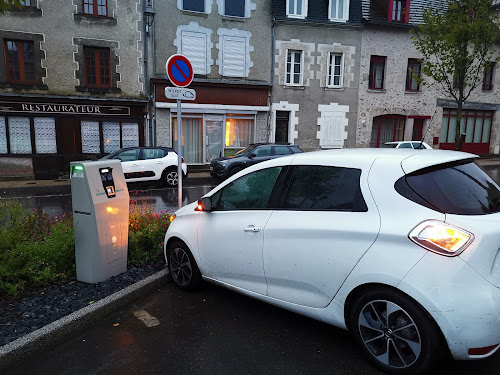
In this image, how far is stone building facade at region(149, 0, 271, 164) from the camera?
1688 cm

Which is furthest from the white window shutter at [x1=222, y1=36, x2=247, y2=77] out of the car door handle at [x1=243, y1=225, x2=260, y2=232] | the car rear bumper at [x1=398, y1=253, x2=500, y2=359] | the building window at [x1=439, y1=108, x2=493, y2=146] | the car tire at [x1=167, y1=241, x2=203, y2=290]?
the car rear bumper at [x1=398, y1=253, x2=500, y2=359]

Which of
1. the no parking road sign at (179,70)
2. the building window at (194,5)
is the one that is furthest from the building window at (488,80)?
the no parking road sign at (179,70)

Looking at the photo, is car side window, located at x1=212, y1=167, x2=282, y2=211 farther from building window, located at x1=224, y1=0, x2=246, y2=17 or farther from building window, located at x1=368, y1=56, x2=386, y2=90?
building window, located at x1=368, y1=56, x2=386, y2=90

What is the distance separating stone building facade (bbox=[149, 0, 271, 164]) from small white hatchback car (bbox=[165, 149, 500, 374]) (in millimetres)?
14579

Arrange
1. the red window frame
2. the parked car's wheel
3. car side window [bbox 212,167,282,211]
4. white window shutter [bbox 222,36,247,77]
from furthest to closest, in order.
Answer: white window shutter [bbox 222,36,247,77] → the red window frame → the parked car's wheel → car side window [bbox 212,167,282,211]

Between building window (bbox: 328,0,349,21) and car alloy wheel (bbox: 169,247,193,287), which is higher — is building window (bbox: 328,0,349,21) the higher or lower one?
the higher one

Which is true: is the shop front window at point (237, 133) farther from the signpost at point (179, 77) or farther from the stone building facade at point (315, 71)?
the signpost at point (179, 77)

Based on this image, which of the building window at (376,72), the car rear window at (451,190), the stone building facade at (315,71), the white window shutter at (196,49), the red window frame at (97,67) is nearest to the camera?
the car rear window at (451,190)

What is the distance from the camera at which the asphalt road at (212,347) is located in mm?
2701

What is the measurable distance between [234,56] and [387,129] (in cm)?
982

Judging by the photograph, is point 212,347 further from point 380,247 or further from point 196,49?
point 196,49

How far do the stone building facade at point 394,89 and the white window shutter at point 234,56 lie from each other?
6.67 metres

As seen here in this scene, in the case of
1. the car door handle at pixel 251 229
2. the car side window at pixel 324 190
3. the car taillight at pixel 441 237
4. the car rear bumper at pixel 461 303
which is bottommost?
the car rear bumper at pixel 461 303

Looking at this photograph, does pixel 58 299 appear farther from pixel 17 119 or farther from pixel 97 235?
pixel 17 119
